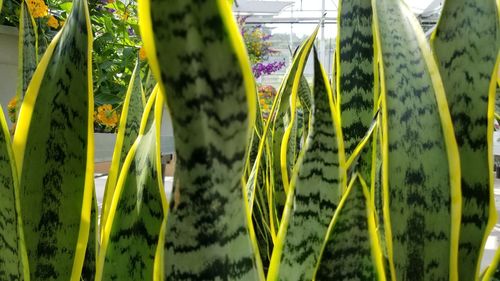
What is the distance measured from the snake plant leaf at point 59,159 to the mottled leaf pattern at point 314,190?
137 mm

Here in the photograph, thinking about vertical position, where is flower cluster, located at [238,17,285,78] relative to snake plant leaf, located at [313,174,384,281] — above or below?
above

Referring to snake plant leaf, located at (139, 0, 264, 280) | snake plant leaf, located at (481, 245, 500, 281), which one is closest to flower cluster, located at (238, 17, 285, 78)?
snake plant leaf, located at (481, 245, 500, 281)

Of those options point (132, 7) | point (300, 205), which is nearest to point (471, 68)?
point (300, 205)

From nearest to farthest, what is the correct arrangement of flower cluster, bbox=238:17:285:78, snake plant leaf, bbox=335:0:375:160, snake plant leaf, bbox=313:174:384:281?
1. snake plant leaf, bbox=313:174:384:281
2. snake plant leaf, bbox=335:0:375:160
3. flower cluster, bbox=238:17:285:78

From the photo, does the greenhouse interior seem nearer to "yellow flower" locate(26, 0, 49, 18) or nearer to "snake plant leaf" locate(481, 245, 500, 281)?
"snake plant leaf" locate(481, 245, 500, 281)

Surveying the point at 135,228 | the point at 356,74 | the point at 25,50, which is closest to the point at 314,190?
the point at 135,228

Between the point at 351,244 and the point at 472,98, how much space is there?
154 millimetres

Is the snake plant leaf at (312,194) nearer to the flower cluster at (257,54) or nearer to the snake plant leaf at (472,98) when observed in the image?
the snake plant leaf at (472,98)

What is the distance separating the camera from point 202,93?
8.3 inches

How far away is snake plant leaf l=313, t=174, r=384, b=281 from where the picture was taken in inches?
12.8

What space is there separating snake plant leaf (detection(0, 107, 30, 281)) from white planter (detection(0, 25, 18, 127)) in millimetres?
1008

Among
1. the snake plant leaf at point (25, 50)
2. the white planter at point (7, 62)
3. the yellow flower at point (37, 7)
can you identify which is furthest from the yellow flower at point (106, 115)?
the snake plant leaf at point (25, 50)

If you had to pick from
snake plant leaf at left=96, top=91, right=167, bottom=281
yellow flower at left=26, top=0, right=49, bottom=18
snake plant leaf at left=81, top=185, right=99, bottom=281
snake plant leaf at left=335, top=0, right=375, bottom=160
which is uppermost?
yellow flower at left=26, top=0, right=49, bottom=18

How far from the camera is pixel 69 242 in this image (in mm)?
376
